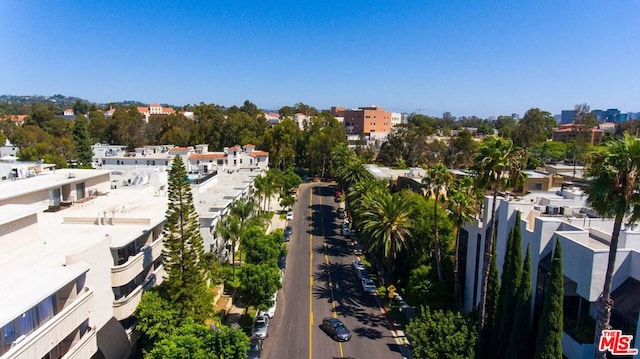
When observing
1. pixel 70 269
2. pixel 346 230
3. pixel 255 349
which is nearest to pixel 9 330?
pixel 70 269

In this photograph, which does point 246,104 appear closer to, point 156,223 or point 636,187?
point 156,223

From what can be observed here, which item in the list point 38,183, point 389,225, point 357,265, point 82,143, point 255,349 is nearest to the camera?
point 255,349

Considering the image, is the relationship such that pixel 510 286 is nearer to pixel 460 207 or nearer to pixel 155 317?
pixel 460 207

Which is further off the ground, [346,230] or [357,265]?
[346,230]

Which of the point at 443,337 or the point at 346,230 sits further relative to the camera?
the point at 346,230

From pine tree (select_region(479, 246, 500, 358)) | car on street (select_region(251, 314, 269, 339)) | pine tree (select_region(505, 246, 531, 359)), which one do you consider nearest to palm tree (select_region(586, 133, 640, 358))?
pine tree (select_region(505, 246, 531, 359))

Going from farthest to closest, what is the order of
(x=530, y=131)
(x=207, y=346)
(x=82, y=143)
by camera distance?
(x=530, y=131), (x=82, y=143), (x=207, y=346)

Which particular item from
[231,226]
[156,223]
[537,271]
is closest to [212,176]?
[231,226]
